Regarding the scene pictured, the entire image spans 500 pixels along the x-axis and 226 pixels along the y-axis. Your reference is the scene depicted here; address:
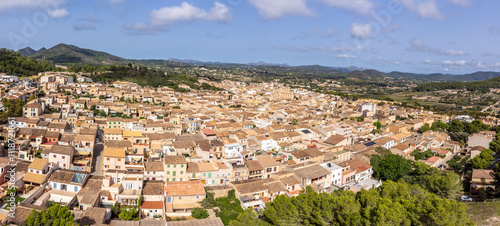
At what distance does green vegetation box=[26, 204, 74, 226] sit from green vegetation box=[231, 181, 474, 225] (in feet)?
23.0

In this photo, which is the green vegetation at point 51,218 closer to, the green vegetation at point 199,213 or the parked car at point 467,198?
Result: the green vegetation at point 199,213

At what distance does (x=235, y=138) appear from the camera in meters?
27.8

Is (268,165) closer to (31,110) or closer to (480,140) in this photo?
(31,110)

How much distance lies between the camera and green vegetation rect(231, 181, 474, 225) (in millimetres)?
13086

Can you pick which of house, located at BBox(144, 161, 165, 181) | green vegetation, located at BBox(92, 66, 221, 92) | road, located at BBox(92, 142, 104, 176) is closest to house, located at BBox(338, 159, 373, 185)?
house, located at BBox(144, 161, 165, 181)

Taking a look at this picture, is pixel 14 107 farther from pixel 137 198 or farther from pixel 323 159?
pixel 323 159

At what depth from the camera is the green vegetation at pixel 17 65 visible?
161 feet

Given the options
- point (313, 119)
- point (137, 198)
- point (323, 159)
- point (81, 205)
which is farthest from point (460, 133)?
point (81, 205)

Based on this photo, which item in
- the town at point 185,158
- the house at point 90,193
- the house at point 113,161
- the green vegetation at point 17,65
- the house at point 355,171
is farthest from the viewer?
the green vegetation at point 17,65

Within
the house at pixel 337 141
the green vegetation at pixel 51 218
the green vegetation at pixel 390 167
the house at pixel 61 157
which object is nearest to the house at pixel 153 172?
the house at pixel 61 157

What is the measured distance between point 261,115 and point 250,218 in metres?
26.3

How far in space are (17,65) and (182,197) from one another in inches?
1951

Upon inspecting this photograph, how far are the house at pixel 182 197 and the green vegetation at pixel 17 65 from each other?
4353 cm

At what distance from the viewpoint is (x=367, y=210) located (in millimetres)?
13898
